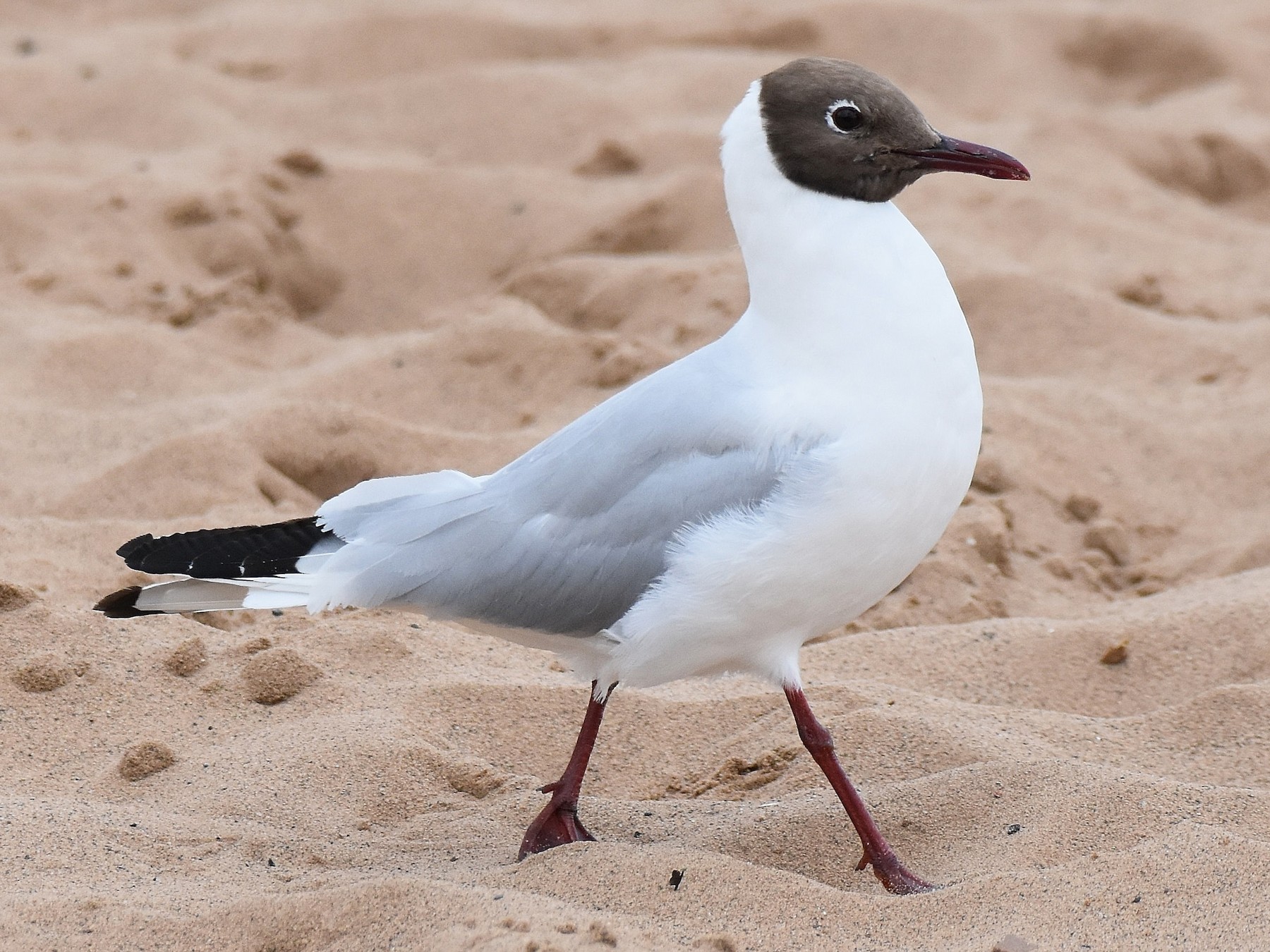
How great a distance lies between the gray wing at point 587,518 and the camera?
292 cm

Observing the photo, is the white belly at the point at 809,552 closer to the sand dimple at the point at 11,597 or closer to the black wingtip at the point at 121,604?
the black wingtip at the point at 121,604

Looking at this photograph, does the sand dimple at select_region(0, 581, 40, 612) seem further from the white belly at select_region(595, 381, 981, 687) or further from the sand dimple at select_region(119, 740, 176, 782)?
the white belly at select_region(595, 381, 981, 687)

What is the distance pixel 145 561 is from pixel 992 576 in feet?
7.41

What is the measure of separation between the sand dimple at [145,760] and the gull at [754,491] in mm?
398

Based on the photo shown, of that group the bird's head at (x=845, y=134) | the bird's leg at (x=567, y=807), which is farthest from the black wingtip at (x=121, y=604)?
the bird's head at (x=845, y=134)

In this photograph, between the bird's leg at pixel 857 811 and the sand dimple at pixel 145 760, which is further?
the sand dimple at pixel 145 760

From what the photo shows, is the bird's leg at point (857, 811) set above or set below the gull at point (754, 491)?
below

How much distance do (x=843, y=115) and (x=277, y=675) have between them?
176 cm

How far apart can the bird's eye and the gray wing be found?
52 cm

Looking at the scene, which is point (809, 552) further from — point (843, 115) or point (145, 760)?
point (145, 760)

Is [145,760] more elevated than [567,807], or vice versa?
[567,807]

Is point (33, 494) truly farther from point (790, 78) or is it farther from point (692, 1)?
point (692, 1)

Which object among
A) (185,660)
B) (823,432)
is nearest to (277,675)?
(185,660)

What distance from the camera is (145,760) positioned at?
3.35m
